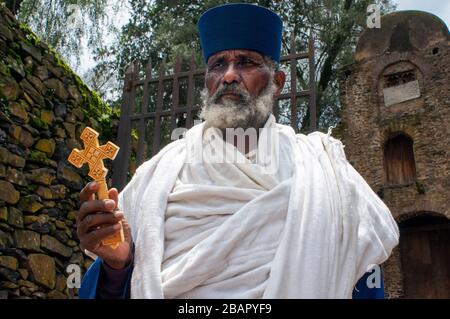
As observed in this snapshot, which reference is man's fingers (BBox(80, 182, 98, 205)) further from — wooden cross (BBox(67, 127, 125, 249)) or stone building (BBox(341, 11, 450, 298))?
stone building (BBox(341, 11, 450, 298))

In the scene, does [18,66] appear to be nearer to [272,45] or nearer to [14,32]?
[14,32]

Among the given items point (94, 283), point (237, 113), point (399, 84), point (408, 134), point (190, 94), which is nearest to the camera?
point (94, 283)

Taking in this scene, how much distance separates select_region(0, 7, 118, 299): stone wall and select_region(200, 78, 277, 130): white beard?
2655 mm

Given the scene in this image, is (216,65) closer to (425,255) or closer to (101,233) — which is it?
(101,233)

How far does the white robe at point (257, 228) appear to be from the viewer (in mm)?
1628

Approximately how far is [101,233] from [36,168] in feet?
10.9

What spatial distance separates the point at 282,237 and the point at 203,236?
0.86ft

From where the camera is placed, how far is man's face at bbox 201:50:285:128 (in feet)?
6.90

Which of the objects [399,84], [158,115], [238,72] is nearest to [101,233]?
[238,72]

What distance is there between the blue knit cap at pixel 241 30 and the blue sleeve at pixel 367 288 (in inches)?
40.8

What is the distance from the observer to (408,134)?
15219mm

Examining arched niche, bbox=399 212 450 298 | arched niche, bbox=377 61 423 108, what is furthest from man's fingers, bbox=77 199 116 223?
arched niche, bbox=377 61 423 108

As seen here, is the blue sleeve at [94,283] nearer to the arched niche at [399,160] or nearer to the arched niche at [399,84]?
the arched niche at [399,160]

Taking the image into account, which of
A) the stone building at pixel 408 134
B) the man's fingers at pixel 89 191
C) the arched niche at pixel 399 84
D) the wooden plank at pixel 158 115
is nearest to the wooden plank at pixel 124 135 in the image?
the wooden plank at pixel 158 115
